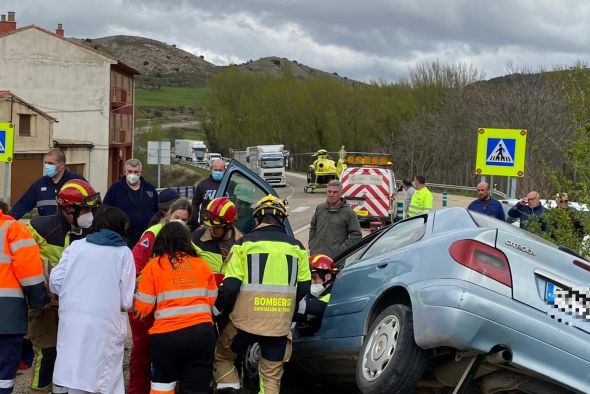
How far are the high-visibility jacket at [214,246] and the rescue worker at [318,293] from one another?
72cm

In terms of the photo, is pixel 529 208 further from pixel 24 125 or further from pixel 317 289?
pixel 24 125

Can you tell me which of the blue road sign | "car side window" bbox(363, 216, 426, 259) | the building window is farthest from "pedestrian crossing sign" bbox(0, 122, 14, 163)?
the building window

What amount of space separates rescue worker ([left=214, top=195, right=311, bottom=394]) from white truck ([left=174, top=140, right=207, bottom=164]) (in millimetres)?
72051

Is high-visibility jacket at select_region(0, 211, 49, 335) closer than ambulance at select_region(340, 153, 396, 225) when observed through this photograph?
Yes

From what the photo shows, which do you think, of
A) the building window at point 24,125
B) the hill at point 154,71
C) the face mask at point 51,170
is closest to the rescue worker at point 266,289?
the face mask at point 51,170

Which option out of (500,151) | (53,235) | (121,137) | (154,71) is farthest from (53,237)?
(154,71)

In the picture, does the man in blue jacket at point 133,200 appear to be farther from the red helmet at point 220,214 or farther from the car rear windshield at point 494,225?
the car rear windshield at point 494,225

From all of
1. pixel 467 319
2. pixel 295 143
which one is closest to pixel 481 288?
pixel 467 319

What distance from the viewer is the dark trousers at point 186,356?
16.3 ft

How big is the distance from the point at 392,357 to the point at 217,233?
6.36ft

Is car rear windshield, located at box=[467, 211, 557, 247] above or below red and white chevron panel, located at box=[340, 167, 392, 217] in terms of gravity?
above

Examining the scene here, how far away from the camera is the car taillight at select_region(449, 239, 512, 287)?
→ 447 centimetres

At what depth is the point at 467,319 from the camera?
4.32m

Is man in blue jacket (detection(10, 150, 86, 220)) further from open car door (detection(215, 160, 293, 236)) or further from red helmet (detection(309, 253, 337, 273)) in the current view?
red helmet (detection(309, 253, 337, 273))
